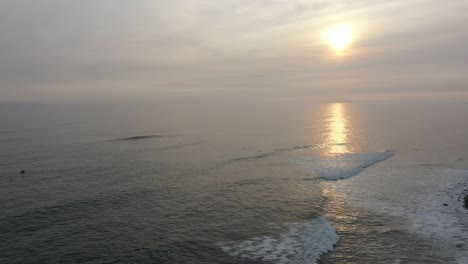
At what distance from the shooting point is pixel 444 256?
25.6 meters

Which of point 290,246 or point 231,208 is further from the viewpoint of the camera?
point 231,208

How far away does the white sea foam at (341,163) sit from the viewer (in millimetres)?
56969

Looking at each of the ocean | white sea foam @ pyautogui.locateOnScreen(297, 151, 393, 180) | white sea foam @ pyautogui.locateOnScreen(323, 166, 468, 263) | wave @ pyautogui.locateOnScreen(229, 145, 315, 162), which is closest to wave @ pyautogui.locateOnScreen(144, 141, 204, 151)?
the ocean

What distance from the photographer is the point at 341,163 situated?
65.8m

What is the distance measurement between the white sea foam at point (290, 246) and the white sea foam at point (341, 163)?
951 inches

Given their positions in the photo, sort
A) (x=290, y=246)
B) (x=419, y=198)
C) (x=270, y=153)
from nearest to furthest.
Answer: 1. (x=290, y=246)
2. (x=419, y=198)
3. (x=270, y=153)

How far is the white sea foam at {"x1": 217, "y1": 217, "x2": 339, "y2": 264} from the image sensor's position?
1027 inches

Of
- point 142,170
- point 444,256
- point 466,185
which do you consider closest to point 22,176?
point 142,170

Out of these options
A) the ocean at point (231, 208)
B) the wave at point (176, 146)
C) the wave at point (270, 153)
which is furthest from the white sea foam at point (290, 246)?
the wave at point (176, 146)

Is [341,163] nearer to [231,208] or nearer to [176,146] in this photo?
[231,208]

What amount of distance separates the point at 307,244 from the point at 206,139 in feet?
250

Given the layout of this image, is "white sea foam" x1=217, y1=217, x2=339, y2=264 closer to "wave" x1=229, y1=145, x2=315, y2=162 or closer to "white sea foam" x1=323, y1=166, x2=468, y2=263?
"white sea foam" x1=323, y1=166, x2=468, y2=263

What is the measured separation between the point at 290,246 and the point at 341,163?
4125 cm

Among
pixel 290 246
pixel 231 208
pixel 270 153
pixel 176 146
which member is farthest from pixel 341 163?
pixel 176 146
